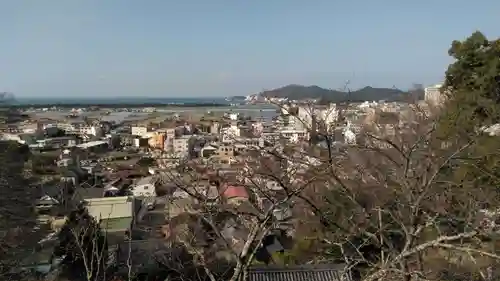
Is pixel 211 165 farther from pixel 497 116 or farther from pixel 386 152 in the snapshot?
pixel 497 116

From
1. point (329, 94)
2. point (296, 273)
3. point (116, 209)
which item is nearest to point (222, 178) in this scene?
point (329, 94)

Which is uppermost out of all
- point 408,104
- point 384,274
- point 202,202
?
point 408,104

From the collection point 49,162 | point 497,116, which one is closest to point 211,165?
point 497,116

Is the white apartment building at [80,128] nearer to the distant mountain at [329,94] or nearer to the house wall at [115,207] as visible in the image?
the house wall at [115,207]

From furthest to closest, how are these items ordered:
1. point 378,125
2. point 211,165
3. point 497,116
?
point 497,116
point 378,125
point 211,165

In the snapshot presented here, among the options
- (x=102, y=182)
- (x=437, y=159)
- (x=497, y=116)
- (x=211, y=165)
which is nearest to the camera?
(x=211, y=165)

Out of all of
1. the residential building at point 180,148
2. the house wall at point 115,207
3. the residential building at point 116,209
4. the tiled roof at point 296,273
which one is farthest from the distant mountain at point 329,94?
the house wall at point 115,207

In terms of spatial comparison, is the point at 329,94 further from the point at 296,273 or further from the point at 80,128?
the point at 80,128

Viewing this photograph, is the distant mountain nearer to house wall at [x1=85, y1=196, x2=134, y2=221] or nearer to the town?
the town
